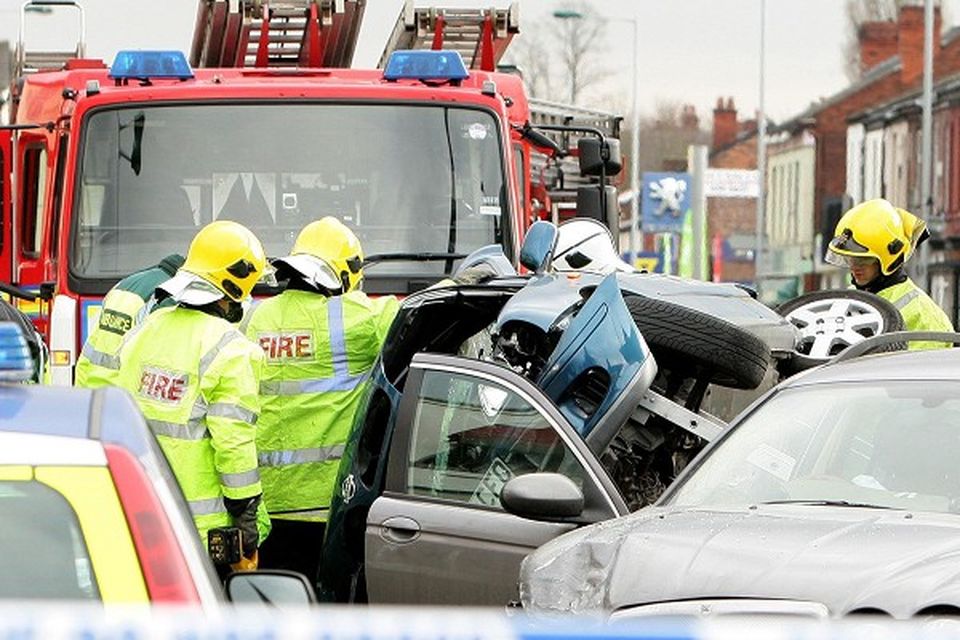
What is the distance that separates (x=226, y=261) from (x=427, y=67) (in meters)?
4.28

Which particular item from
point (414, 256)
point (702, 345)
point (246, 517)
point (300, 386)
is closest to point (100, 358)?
point (300, 386)

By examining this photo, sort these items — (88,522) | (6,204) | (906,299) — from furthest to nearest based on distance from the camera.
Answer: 1. (6,204)
2. (906,299)
3. (88,522)

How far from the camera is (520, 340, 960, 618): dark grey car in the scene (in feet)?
18.0

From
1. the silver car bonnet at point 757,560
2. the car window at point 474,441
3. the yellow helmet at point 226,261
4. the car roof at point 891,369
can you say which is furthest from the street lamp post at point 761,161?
the silver car bonnet at point 757,560

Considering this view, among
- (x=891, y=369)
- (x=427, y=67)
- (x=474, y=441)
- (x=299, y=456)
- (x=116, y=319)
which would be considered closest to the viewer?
(x=891, y=369)

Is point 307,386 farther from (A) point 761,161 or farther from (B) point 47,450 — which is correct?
(A) point 761,161

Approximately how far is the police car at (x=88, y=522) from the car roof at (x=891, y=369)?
3360 millimetres

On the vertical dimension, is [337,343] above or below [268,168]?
below

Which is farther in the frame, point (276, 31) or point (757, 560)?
point (276, 31)

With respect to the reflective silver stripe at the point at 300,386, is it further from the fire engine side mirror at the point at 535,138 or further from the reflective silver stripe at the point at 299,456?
the fire engine side mirror at the point at 535,138

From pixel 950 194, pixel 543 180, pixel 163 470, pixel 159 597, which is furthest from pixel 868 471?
pixel 950 194

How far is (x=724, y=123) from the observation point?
369 feet

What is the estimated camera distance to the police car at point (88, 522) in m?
3.68

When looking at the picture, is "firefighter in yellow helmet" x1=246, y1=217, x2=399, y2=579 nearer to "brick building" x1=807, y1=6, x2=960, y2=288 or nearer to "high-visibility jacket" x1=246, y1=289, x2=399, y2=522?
"high-visibility jacket" x1=246, y1=289, x2=399, y2=522
